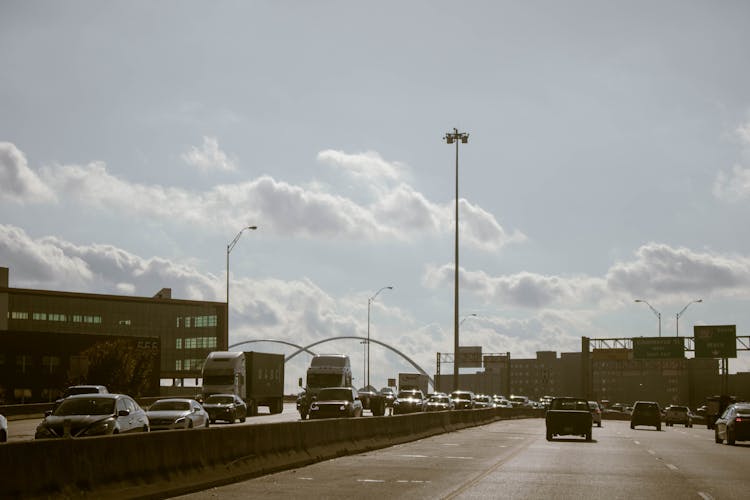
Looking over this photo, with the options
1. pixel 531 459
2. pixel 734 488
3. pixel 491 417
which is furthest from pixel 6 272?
pixel 734 488

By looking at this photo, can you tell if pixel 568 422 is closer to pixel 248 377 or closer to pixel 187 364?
pixel 248 377

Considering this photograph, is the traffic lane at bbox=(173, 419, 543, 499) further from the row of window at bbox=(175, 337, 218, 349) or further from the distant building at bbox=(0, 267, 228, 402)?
the row of window at bbox=(175, 337, 218, 349)

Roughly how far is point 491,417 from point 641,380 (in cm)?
14459

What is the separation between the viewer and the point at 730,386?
171375mm

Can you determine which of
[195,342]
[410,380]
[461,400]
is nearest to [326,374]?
[461,400]

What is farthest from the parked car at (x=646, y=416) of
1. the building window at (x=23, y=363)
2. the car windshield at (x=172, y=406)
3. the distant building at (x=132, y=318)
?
the distant building at (x=132, y=318)

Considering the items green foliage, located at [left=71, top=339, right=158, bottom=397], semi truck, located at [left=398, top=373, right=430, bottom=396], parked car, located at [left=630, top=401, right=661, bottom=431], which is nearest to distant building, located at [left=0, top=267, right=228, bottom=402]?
semi truck, located at [left=398, top=373, right=430, bottom=396]

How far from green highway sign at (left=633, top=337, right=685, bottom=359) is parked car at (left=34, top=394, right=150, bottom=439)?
233 ft

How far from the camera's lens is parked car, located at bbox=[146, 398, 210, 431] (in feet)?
93.6

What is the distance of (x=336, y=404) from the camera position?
42906 millimetres

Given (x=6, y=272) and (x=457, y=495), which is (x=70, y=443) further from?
(x=6, y=272)

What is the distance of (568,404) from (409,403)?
875 inches

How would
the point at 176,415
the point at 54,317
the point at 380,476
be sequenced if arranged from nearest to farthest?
the point at 380,476
the point at 176,415
the point at 54,317

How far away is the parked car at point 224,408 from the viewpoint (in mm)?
41406
